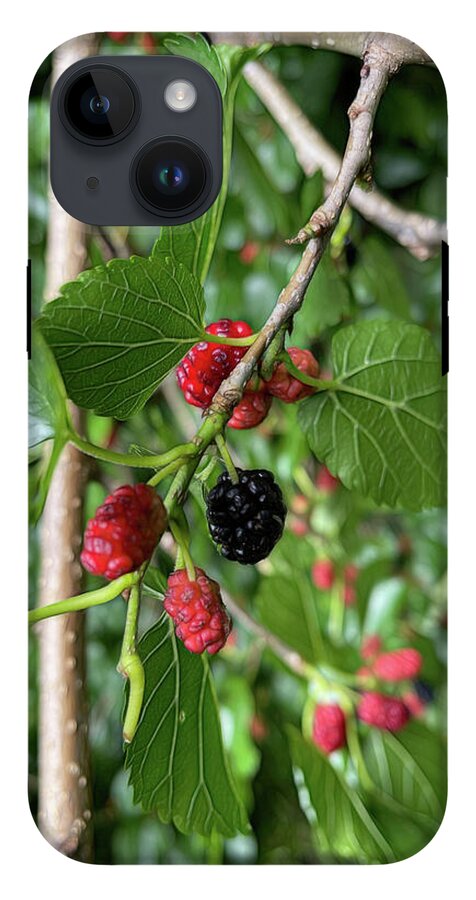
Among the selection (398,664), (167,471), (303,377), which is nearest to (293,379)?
(303,377)

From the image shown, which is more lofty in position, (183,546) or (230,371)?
(230,371)

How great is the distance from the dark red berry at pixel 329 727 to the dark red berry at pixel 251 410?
0.69 feet

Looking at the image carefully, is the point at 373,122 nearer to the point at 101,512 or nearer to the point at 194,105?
the point at 194,105

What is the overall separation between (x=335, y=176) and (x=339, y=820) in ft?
1.46

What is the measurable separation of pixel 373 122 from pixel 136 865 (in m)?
0.53

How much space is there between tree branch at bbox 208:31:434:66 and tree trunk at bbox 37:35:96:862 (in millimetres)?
102

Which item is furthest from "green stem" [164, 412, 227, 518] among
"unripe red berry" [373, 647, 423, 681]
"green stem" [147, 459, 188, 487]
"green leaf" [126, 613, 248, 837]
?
"unripe red berry" [373, 647, 423, 681]

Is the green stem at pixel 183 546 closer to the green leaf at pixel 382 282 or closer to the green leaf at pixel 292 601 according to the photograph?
the green leaf at pixel 292 601

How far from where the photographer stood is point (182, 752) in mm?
815

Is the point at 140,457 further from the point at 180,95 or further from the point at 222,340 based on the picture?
the point at 180,95

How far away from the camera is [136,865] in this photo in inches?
32.2

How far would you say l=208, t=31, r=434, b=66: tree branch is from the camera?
812 mm

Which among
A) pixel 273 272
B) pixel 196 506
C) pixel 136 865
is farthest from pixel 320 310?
Answer: pixel 136 865

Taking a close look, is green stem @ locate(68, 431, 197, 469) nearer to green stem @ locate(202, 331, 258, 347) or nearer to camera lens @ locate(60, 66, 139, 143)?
green stem @ locate(202, 331, 258, 347)
